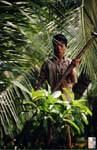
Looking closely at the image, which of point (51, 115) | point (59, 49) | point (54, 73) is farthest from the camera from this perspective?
point (54, 73)

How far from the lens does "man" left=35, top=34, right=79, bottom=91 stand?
3.61 meters

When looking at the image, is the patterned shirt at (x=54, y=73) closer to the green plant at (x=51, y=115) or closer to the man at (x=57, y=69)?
the man at (x=57, y=69)

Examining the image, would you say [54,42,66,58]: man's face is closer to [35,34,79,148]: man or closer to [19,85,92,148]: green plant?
[35,34,79,148]: man

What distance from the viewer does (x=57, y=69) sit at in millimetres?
3727

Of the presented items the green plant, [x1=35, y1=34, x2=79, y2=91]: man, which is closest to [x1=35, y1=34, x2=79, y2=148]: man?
[x1=35, y1=34, x2=79, y2=91]: man

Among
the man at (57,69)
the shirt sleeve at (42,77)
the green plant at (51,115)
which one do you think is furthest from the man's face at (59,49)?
the green plant at (51,115)

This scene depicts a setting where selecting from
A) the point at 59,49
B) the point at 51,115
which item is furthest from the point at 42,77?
the point at 51,115

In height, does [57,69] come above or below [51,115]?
above

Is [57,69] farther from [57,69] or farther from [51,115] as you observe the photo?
[51,115]

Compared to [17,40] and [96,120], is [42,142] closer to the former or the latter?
[17,40]

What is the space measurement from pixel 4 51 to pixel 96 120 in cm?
391

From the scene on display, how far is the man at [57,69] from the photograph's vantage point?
361cm

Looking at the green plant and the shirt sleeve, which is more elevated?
the shirt sleeve

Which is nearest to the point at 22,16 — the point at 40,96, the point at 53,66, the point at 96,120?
the point at 40,96
